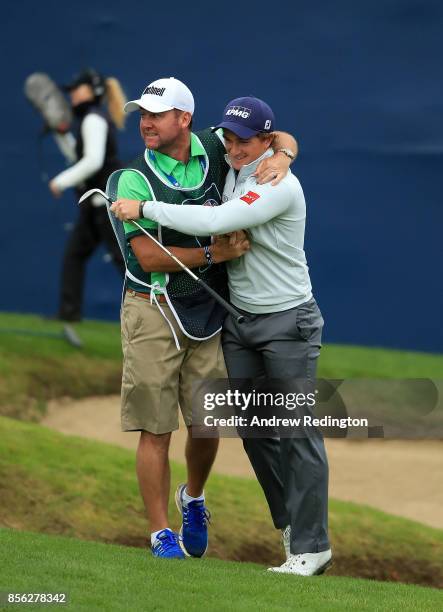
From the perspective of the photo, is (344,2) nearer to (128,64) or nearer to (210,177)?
(128,64)

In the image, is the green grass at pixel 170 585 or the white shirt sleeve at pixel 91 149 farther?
the white shirt sleeve at pixel 91 149

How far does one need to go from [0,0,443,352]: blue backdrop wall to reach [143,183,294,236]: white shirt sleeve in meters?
5.76

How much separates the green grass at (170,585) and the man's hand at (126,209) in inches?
51.5

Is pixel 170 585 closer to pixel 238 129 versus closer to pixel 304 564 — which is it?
pixel 304 564

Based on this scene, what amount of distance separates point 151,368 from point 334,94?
603 cm

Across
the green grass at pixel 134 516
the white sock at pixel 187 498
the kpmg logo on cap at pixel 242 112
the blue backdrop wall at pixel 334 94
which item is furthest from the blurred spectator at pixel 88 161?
the kpmg logo on cap at pixel 242 112

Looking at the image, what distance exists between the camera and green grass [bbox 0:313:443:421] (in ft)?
30.7

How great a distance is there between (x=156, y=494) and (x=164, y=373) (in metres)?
0.49

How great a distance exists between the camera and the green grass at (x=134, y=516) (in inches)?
261

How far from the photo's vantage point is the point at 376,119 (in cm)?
1076

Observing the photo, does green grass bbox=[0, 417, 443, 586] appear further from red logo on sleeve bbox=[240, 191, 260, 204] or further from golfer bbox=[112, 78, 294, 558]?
red logo on sleeve bbox=[240, 191, 260, 204]

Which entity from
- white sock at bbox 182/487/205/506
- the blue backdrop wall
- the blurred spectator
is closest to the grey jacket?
white sock at bbox 182/487/205/506

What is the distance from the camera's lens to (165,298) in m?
5.27

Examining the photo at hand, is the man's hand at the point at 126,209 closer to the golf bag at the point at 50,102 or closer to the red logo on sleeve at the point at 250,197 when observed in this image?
the red logo on sleeve at the point at 250,197
